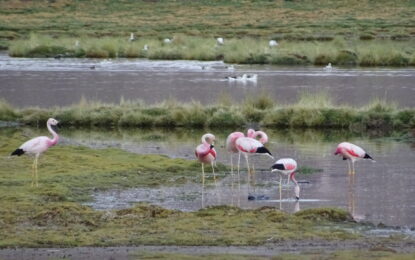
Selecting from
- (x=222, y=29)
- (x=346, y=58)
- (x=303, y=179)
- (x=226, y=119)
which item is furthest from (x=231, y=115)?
(x=222, y=29)

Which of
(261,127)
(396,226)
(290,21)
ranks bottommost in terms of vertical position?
(290,21)

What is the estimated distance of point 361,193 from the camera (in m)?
17.8

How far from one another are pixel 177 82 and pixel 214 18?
157ft

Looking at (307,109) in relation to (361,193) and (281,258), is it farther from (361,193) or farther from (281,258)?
(281,258)

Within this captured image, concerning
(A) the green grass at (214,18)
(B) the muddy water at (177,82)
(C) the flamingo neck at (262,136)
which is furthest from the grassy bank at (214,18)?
(C) the flamingo neck at (262,136)

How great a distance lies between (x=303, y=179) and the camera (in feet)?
64.4

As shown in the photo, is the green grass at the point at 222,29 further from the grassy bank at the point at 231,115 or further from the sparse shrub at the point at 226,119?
the sparse shrub at the point at 226,119

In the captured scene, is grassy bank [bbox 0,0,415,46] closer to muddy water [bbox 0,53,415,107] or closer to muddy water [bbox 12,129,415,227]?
muddy water [bbox 0,53,415,107]

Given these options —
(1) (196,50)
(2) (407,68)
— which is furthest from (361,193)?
(1) (196,50)

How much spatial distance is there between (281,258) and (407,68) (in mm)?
37625

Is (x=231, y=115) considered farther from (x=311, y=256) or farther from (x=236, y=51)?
(x=236, y=51)

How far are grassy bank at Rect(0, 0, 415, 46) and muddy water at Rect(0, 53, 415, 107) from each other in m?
18.8

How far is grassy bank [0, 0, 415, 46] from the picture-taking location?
74000 mm

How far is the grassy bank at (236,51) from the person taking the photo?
52375 mm
